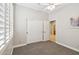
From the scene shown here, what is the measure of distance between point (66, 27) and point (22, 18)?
81cm

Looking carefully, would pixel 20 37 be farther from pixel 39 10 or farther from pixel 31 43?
pixel 39 10

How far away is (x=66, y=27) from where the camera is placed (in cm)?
186

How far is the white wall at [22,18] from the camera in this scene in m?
1.50

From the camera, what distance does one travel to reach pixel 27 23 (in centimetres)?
157

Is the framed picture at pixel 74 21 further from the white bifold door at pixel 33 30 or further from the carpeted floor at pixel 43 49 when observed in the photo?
the white bifold door at pixel 33 30

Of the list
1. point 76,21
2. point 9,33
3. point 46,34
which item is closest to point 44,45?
point 46,34

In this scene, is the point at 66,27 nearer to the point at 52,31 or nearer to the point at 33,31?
the point at 52,31

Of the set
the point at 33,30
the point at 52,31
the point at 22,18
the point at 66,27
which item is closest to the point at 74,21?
the point at 66,27

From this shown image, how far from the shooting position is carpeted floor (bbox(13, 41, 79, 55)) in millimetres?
1452

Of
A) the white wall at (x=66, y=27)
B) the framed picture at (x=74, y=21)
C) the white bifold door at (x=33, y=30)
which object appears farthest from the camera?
the framed picture at (x=74, y=21)

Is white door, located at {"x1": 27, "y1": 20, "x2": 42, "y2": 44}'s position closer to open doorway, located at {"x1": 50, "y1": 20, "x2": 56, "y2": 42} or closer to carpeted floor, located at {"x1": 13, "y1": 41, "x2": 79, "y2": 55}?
carpeted floor, located at {"x1": 13, "y1": 41, "x2": 79, "y2": 55}

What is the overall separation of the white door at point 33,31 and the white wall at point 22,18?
46 millimetres

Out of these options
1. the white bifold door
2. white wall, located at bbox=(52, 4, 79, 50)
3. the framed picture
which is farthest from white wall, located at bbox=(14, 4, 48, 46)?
the framed picture

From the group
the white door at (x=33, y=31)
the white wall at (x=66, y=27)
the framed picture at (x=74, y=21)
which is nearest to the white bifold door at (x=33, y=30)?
the white door at (x=33, y=31)
